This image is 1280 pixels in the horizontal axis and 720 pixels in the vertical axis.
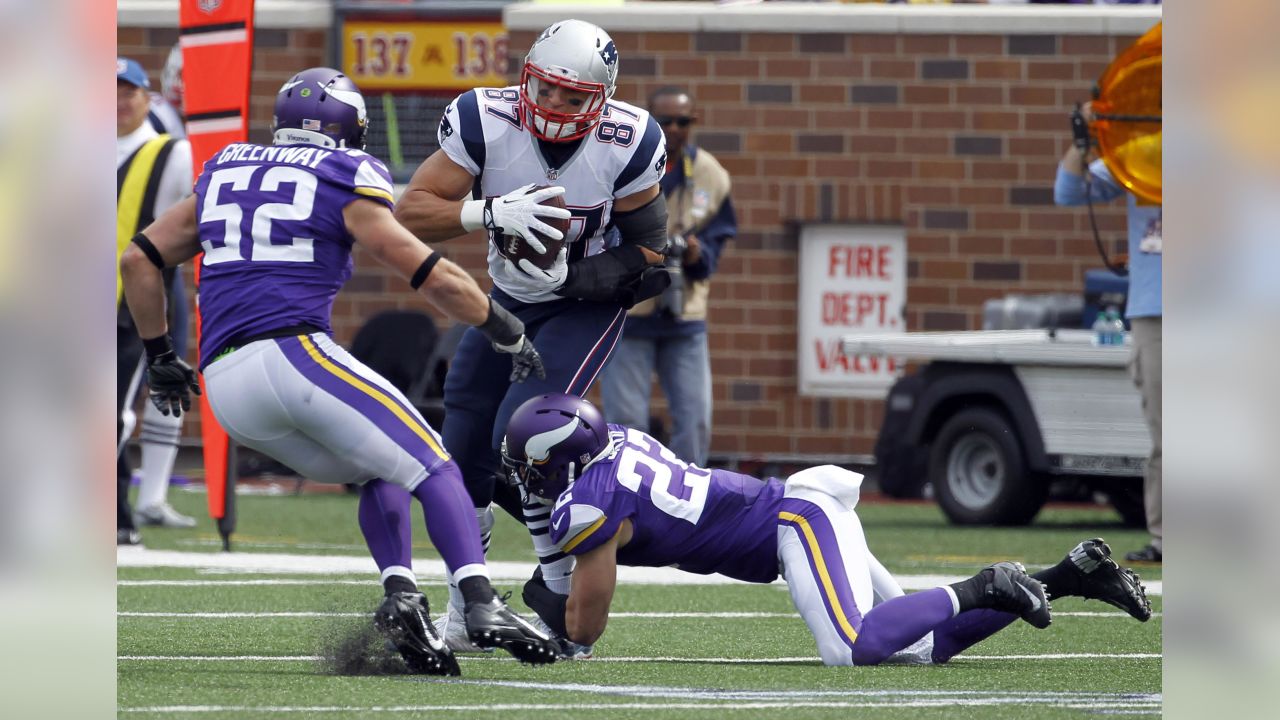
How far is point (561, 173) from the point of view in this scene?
243 inches

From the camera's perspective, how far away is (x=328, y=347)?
5.37m

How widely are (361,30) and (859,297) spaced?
4206 millimetres

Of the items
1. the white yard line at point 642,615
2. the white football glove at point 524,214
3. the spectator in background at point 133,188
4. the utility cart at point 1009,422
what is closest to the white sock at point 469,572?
the white yard line at point 642,615

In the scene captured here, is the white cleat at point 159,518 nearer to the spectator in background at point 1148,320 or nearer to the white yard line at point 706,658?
the spectator in background at point 1148,320

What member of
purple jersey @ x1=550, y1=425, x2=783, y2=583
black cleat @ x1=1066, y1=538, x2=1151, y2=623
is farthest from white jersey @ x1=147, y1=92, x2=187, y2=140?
black cleat @ x1=1066, y1=538, x2=1151, y2=623

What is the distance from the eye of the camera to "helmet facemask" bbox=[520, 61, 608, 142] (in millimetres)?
5992

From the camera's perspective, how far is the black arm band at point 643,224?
638cm

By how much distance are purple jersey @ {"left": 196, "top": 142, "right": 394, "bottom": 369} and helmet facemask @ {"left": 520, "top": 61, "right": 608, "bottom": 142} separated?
2.35 ft

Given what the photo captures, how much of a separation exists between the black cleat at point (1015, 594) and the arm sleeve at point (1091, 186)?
162 inches

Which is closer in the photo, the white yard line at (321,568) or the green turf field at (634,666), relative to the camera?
the green turf field at (634,666)

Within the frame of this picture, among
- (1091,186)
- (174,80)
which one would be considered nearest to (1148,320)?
(1091,186)

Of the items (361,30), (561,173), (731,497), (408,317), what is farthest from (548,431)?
(361,30)

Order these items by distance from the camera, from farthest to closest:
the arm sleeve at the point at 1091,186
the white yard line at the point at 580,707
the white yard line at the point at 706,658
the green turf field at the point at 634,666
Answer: the arm sleeve at the point at 1091,186 < the white yard line at the point at 706,658 < the green turf field at the point at 634,666 < the white yard line at the point at 580,707
